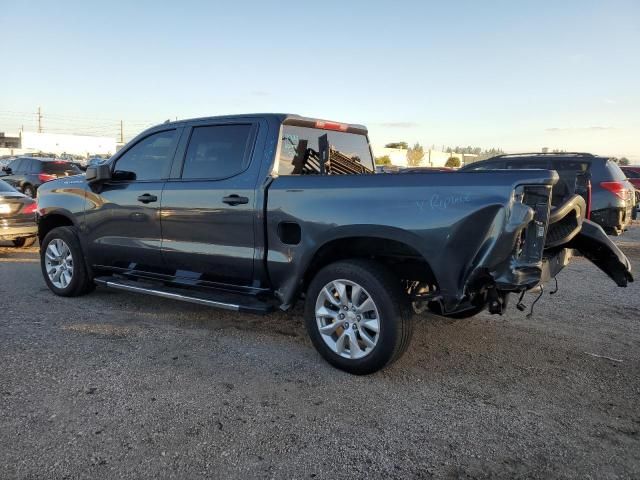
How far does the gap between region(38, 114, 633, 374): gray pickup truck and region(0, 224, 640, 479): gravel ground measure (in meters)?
0.38

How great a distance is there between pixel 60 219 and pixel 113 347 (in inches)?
102

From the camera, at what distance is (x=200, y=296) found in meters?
4.82

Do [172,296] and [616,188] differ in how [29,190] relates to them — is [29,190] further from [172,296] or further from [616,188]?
[616,188]

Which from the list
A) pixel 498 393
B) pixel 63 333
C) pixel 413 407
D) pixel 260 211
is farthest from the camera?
pixel 63 333

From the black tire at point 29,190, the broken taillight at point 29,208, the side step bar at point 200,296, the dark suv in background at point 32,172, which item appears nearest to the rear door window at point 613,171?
the side step bar at point 200,296

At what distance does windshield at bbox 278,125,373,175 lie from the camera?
185 inches

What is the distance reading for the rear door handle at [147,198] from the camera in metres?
5.22

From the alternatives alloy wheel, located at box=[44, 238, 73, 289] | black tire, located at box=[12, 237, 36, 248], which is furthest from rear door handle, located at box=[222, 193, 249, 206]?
black tire, located at box=[12, 237, 36, 248]

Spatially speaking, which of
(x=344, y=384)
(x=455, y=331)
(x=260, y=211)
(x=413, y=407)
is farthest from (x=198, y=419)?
(x=455, y=331)

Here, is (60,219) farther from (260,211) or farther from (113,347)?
(260,211)

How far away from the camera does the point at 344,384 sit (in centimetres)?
386

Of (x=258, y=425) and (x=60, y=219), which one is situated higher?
(x=60, y=219)

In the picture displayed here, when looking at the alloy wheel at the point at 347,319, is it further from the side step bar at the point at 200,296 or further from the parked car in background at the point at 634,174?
the parked car in background at the point at 634,174

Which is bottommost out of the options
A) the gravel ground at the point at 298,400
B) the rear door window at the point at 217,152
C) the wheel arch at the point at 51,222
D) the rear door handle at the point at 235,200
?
the gravel ground at the point at 298,400
